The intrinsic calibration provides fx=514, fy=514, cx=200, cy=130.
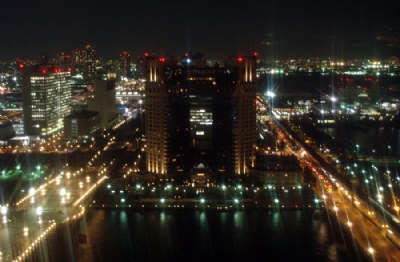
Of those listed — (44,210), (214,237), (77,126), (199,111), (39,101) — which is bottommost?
(214,237)

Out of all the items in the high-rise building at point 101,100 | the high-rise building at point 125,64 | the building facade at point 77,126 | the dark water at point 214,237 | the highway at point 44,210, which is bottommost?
the dark water at point 214,237

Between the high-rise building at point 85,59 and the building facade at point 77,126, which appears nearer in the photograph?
the building facade at point 77,126

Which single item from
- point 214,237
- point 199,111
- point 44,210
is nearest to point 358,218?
point 214,237

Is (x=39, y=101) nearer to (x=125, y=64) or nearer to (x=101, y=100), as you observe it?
(x=101, y=100)

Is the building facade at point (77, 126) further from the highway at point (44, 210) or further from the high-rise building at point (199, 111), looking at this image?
the high-rise building at point (199, 111)

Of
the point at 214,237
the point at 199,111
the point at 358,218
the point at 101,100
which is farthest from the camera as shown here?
the point at 101,100

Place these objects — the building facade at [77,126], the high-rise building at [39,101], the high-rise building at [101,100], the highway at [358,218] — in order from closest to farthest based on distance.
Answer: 1. the highway at [358,218]
2. the building facade at [77,126]
3. the high-rise building at [39,101]
4. the high-rise building at [101,100]

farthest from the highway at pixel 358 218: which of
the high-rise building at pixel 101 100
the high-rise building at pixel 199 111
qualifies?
the high-rise building at pixel 101 100

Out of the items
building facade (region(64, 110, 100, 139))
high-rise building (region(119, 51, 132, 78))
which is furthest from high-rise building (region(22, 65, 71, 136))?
high-rise building (region(119, 51, 132, 78))
